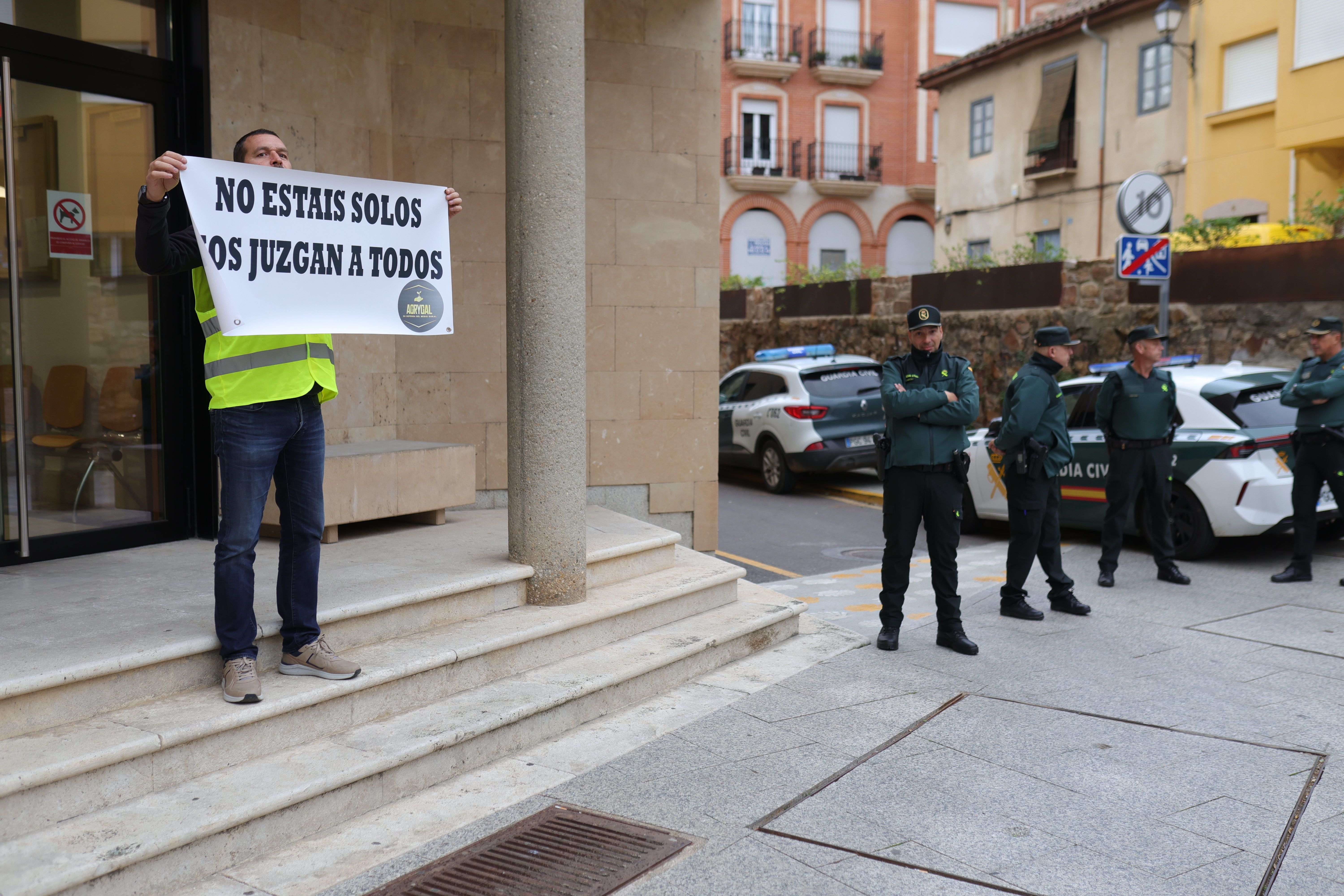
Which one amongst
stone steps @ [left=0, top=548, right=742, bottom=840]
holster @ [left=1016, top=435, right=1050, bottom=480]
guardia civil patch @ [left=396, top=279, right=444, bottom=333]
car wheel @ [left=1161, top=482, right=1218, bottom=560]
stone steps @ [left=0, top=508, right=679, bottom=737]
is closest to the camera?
stone steps @ [left=0, top=548, right=742, bottom=840]

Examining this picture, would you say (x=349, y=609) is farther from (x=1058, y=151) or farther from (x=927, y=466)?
(x=1058, y=151)

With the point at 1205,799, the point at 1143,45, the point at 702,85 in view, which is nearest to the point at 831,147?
the point at 1143,45

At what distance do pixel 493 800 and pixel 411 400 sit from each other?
427cm

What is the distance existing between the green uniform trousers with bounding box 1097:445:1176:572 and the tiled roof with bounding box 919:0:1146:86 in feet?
54.3

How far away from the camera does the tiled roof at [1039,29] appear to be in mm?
22141

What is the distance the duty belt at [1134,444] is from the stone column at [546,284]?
449 cm

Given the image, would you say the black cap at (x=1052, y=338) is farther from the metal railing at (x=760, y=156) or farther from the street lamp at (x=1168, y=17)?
the metal railing at (x=760, y=156)

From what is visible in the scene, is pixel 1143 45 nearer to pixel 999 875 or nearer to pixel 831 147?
pixel 831 147

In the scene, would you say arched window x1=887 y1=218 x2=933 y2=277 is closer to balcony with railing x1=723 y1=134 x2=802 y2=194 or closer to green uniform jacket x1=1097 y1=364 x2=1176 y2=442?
balcony with railing x1=723 y1=134 x2=802 y2=194

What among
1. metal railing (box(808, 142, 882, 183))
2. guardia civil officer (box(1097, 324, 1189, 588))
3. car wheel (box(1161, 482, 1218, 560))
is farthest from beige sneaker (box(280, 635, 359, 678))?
metal railing (box(808, 142, 882, 183))

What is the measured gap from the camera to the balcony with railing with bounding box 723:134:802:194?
34406 millimetres

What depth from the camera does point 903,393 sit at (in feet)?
20.2

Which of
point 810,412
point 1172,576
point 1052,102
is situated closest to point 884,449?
point 1172,576

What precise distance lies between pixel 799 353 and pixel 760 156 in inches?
846
